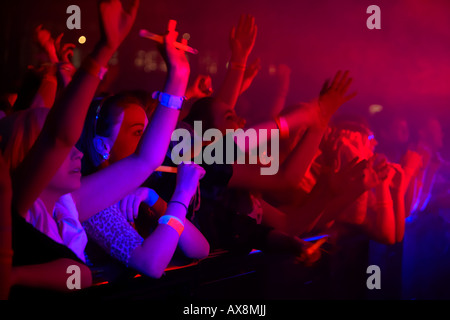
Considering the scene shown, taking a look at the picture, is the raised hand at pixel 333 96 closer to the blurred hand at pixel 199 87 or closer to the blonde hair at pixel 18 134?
the blurred hand at pixel 199 87

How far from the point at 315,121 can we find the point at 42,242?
146 cm

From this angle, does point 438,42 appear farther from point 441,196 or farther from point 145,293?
point 145,293

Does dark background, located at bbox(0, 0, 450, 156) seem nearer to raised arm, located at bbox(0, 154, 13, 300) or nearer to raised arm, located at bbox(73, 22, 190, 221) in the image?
raised arm, located at bbox(73, 22, 190, 221)

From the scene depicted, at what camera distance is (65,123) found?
3.97 ft

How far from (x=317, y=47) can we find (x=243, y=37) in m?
0.99

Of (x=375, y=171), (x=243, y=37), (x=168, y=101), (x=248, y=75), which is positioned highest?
(x=243, y=37)

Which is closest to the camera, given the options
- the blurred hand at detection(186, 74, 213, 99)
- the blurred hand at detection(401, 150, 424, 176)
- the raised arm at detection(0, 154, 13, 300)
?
the raised arm at detection(0, 154, 13, 300)

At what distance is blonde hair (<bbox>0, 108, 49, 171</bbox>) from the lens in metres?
1.29

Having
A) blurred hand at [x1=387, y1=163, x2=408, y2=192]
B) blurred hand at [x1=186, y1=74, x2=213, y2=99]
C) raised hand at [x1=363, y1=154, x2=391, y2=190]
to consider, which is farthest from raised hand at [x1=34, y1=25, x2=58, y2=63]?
blurred hand at [x1=387, y1=163, x2=408, y2=192]

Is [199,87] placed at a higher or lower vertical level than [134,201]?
higher

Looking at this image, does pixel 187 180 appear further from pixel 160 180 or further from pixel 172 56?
pixel 172 56

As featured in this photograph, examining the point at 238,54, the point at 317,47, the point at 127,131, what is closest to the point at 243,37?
the point at 238,54

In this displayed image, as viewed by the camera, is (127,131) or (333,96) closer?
(127,131)

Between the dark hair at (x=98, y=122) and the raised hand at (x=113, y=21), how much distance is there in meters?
0.42
